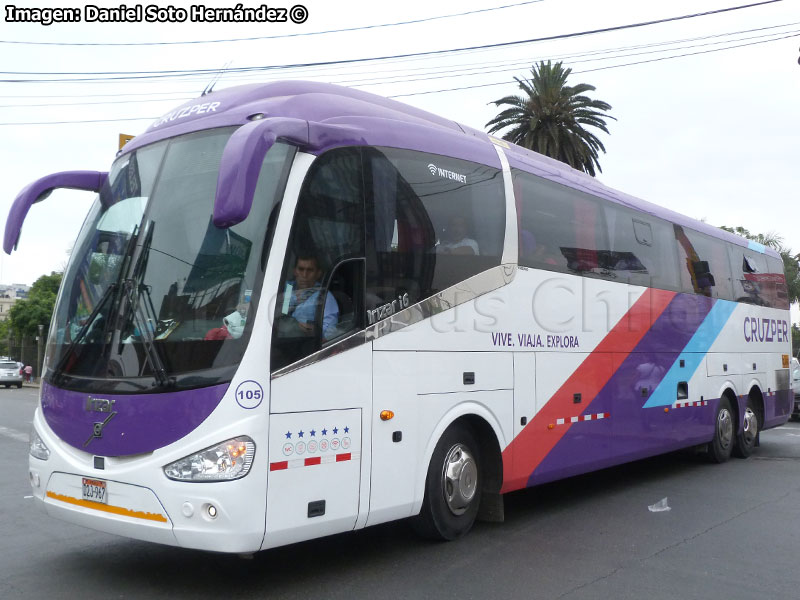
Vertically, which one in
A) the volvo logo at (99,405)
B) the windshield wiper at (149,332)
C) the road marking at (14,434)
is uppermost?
the windshield wiper at (149,332)

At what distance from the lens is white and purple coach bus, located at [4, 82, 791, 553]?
17.1 ft

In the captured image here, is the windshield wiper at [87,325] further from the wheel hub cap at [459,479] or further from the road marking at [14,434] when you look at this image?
the road marking at [14,434]

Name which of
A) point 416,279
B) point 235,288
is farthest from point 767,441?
point 235,288

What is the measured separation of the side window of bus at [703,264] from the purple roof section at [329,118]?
16.0 feet

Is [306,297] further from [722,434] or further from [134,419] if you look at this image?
[722,434]

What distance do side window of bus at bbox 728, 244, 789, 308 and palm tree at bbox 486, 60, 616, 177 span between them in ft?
54.0

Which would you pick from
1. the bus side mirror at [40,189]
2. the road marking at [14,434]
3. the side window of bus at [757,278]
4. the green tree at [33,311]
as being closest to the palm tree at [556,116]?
the side window of bus at [757,278]

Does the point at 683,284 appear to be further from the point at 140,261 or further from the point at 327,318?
the point at 140,261

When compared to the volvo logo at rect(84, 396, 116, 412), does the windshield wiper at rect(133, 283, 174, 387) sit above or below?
above

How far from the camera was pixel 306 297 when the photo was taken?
5641mm

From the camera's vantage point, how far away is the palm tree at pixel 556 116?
31406 mm

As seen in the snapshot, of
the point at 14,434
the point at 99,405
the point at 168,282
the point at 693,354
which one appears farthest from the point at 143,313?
the point at 14,434

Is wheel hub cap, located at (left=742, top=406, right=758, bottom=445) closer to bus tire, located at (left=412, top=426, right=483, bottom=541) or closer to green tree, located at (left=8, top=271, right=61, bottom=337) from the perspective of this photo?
bus tire, located at (left=412, top=426, right=483, bottom=541)

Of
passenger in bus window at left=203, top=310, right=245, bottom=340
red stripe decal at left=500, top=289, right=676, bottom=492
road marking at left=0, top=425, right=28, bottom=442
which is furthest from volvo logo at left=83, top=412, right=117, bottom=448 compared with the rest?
road marking at left=0, top=425, right=28, bottom=442
